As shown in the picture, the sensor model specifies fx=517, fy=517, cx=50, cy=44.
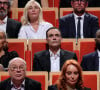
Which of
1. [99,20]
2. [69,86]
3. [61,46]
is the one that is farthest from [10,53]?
[99,20]

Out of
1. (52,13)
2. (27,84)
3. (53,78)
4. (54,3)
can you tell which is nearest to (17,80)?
(27,84)

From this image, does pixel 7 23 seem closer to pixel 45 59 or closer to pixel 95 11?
pixel 45 59

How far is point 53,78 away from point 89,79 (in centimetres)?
16

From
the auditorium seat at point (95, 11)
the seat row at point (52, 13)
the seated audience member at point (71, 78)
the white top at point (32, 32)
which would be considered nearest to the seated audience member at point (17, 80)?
the seated audience member at point (71, 78)

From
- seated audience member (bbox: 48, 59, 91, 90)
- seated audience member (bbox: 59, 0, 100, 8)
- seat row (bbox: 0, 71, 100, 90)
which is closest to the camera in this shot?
seated audience member (bbox: 48, 59, 91, 90)

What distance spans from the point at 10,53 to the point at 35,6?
377mm

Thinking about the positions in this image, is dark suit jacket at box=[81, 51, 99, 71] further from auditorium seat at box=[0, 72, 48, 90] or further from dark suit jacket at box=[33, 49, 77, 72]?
auditorium seat at box=[0, 72, 48, 90]

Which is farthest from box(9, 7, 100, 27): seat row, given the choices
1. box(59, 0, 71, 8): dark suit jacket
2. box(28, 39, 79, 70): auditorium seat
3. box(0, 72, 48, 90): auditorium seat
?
box(0, 72, 48, 90): auditorium seat

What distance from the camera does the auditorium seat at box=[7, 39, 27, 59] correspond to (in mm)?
2572

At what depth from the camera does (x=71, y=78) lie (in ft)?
6.87

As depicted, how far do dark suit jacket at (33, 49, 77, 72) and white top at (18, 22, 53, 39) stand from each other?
0.27m

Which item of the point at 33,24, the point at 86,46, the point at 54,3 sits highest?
the point at 54,3

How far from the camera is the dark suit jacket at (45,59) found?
245cm

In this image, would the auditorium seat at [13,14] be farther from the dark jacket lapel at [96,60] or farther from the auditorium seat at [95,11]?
the dark jacket lapel at [96,60]
